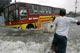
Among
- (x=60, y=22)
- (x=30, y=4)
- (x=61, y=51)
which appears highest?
(x=30, y=4)

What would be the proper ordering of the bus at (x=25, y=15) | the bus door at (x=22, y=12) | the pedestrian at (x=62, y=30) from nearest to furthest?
the pedestrian at (x=62, y=30), the bus door at (x=22, y=12), the bus at (x=25, y=15)

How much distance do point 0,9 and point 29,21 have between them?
2340cm

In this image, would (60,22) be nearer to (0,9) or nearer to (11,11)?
(11,11)

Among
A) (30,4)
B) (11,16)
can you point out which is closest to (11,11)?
(11,16)

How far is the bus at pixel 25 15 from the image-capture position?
15914mm

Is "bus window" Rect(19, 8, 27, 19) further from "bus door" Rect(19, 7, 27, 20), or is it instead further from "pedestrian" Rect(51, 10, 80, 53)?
"pedestrian" Rect(51, 10, 80, 53)

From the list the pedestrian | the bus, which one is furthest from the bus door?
the pedestrian

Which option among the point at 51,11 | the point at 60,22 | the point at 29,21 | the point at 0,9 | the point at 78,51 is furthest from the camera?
the point at 0,9

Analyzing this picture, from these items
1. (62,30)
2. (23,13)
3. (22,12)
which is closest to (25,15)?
(23,13)

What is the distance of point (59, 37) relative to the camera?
16.1 ft

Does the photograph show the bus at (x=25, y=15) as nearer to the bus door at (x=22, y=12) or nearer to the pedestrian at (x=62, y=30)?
the bus door at (x=22, y=12)

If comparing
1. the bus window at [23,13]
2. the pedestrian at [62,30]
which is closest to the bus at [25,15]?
the bus window at [23,13]

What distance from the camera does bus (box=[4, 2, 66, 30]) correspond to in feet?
52.2

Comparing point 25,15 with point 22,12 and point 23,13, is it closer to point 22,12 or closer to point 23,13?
point 23,13
